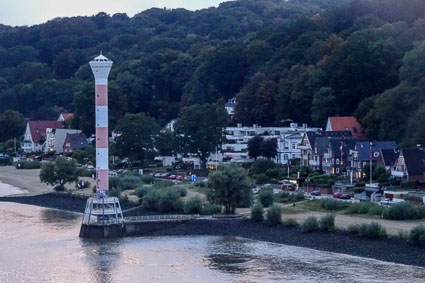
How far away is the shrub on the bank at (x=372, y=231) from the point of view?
85.9 feet

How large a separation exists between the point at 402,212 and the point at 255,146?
19084 millimetres

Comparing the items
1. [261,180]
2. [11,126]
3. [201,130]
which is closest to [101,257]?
[261,180]

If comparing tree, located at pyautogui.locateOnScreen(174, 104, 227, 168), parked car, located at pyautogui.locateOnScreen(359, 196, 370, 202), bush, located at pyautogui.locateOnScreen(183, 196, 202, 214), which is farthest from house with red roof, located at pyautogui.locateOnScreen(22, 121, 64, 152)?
parked car, located at pyautogui.locateOnScreen(359, 196, 370, 202)

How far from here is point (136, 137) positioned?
1929 inches

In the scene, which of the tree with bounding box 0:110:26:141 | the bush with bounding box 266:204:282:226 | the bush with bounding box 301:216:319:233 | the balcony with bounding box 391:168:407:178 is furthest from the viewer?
the tree with bounding box 0:110:26:141

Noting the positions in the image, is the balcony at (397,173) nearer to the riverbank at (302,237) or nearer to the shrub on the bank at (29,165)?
the riverbank at (302,237)

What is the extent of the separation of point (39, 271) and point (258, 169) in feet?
64.1

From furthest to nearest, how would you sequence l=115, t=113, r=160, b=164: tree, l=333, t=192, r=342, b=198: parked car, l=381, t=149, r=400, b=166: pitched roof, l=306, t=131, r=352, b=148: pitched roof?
l=115, t=113, r=160, b=164: tree < l=306, t=131, r=352, b=148: pitched roof < l=381, t=149, r=400, b=166: pitched roof < l=333, t=192, r=342, b=198: parked car

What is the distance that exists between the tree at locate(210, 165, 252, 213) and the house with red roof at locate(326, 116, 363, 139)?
48.5 ft

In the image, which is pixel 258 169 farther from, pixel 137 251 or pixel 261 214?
pixel 137 251

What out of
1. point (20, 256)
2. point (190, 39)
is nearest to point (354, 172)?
point (20, 256)

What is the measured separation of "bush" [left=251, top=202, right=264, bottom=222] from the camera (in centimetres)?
3028

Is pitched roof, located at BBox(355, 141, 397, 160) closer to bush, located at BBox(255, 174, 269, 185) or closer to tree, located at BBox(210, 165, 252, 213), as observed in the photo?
bush, located at BBox(255, 174, 269, 185)

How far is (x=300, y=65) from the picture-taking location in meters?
54.6
